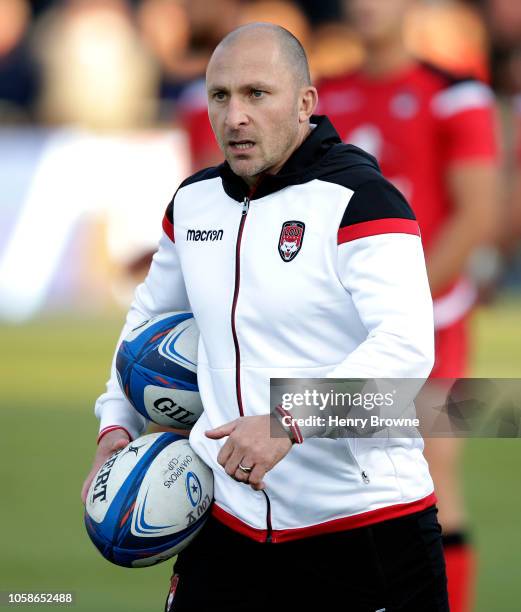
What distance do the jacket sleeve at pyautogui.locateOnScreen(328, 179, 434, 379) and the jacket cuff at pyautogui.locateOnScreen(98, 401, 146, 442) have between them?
90cm

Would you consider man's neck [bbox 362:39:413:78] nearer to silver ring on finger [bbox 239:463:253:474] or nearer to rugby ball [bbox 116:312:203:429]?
rugby ball [bbox 116:312:203:429]

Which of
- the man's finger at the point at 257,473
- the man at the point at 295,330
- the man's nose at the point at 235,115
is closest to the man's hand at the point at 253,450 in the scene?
the man's finger at the point at 257,473

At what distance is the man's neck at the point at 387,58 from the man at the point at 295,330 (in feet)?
8.63

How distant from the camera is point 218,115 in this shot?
3576mm

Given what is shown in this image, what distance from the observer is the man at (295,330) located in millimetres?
3436

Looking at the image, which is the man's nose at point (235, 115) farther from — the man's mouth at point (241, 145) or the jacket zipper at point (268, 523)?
the jacket zipper at point (268, 523)

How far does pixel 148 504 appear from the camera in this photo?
3646 mm

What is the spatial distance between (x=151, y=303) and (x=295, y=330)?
0.72 meters

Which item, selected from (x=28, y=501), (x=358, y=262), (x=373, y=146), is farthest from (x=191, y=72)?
(x=358, y=262)

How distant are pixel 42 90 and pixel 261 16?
283 cm

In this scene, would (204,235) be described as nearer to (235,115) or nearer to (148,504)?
(235,115)

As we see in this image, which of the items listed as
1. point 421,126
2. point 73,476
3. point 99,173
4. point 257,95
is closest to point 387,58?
point 421,126

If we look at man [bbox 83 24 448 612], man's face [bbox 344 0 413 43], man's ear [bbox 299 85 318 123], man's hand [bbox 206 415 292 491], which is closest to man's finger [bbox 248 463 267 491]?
man's hand [bbox 206 415 292 491]
